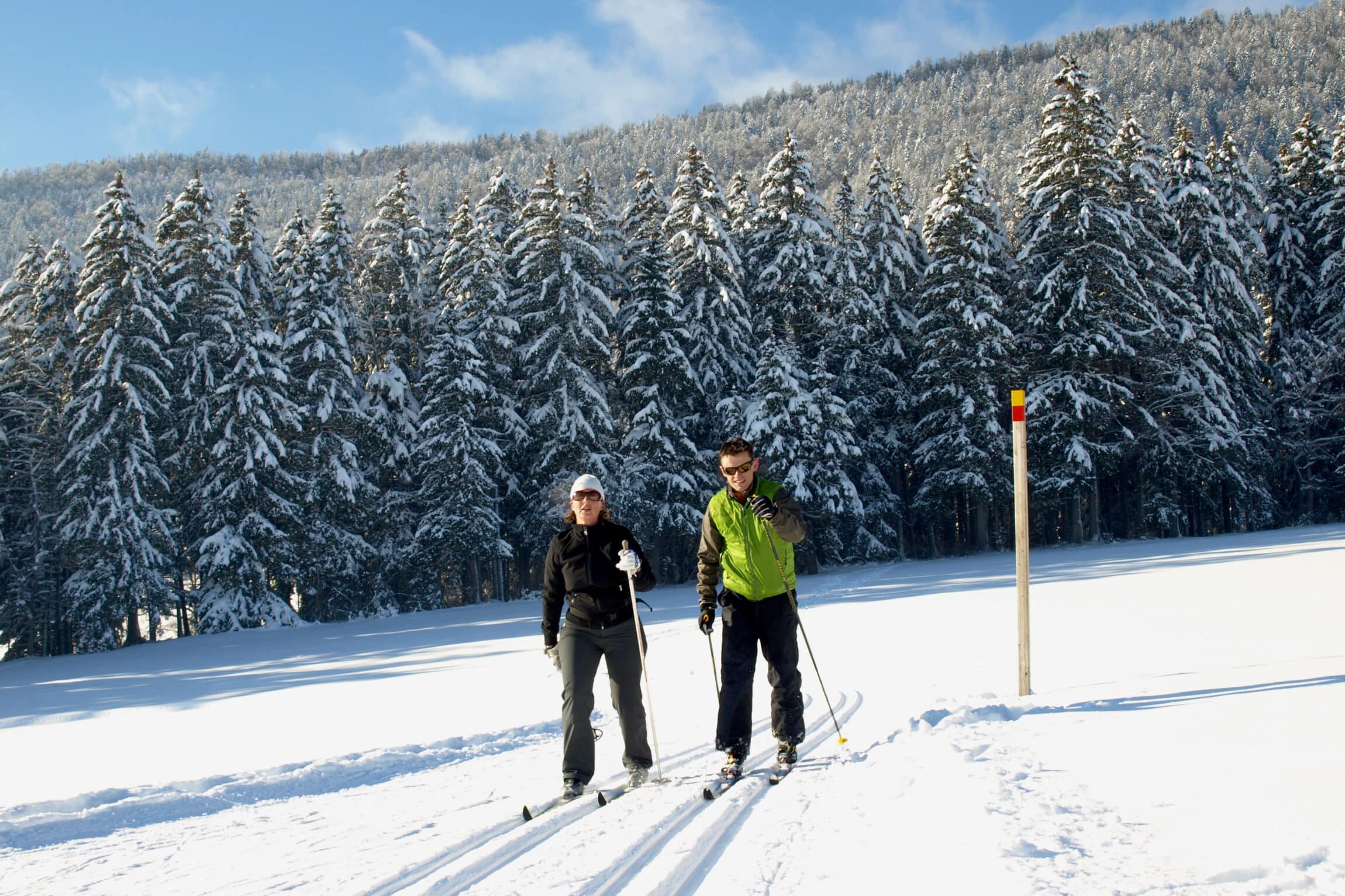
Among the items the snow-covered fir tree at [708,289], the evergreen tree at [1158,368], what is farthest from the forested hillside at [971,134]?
the snow-covered fir tree at [708,289]

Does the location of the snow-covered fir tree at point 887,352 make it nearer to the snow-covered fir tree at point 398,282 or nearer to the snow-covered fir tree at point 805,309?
the snow-covered fir tree at point 805,309

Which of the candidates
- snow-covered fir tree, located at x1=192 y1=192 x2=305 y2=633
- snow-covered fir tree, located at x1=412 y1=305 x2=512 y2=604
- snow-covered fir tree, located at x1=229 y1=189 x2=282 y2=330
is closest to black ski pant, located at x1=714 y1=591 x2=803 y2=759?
snow-covered fir tree, located at x1=192 y1=192 x2=305 y2=633

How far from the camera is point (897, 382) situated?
31.7 metres

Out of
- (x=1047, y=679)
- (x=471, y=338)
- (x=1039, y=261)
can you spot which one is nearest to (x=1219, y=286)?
(x=1039, y=261)

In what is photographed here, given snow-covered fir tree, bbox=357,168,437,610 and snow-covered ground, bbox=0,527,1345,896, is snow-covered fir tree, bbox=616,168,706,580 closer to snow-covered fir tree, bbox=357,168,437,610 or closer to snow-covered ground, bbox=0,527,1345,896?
snow-covered fir tree, bbox=357,168,437,610

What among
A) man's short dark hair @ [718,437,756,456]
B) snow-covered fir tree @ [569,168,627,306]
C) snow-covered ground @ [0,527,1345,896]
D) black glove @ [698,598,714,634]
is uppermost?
snow-covered fir tree @ [569,168,627,306]

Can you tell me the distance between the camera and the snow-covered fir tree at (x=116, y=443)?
2203 cm

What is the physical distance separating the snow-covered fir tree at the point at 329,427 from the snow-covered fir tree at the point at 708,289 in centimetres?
1084

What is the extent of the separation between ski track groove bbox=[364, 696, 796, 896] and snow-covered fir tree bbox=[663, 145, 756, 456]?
2335cm

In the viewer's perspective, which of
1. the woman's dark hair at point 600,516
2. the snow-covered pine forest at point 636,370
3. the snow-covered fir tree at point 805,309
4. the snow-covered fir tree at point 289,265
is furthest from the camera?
the snow-covered fir tree at point 289,265

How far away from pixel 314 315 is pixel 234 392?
351cm

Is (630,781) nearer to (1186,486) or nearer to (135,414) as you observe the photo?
(135,414)

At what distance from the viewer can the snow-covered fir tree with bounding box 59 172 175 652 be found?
72.3 feet

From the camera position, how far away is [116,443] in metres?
22.7
